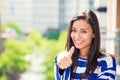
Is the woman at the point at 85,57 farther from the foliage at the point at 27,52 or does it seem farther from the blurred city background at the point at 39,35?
the foliage at the point at 27,52

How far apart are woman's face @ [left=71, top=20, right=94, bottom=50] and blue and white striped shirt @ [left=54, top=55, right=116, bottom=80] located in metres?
0.05

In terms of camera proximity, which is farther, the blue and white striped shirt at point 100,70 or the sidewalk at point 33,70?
the sidewalk at point 33,70

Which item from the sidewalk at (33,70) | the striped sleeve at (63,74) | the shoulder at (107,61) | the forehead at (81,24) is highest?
the forehead at (81,24)

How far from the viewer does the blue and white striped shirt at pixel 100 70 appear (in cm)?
120

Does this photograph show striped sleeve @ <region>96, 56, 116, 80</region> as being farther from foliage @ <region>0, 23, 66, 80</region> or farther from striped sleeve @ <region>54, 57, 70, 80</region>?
foliage @ <region>0, 23, 66, 80</region>

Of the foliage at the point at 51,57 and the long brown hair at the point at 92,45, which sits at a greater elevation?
the long brown hair at the point at 92,45

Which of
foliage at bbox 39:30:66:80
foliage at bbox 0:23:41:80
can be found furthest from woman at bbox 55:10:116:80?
foliage at bbox 0:23:41:80

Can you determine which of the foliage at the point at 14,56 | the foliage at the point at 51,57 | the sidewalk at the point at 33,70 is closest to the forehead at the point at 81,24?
the foliage at the point at 51,57

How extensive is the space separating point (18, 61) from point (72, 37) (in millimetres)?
21451

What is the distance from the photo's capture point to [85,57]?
125 centimetres

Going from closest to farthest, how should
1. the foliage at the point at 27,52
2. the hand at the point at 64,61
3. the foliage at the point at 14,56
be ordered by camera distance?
the hand at the point at 64,61 → the foliage at the point at 27,52 → the foliage at the point at 14,56

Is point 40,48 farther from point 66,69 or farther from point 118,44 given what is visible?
point 66,69

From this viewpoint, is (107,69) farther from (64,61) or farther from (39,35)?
Result: (39,35)

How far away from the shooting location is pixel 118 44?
4.21 meters
